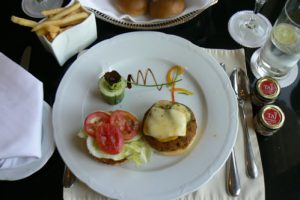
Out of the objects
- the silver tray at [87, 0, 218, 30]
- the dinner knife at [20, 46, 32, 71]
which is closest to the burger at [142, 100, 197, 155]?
the silver tray at [87, 0, 218, 30]

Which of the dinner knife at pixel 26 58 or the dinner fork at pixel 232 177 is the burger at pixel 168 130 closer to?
the dinner fork at pixel 232 177

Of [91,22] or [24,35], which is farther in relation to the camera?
[24,35]

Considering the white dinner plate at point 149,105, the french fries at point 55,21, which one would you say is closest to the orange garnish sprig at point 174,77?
the white dinner plate at point 149,105

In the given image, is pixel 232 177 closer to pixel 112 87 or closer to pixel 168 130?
pixel 168 130

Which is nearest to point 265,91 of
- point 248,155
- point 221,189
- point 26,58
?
point 248,155

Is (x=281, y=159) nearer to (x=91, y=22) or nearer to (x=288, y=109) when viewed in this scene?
(x=288, y=109)

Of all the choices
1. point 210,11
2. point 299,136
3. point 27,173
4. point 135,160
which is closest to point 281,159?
point 299,136
